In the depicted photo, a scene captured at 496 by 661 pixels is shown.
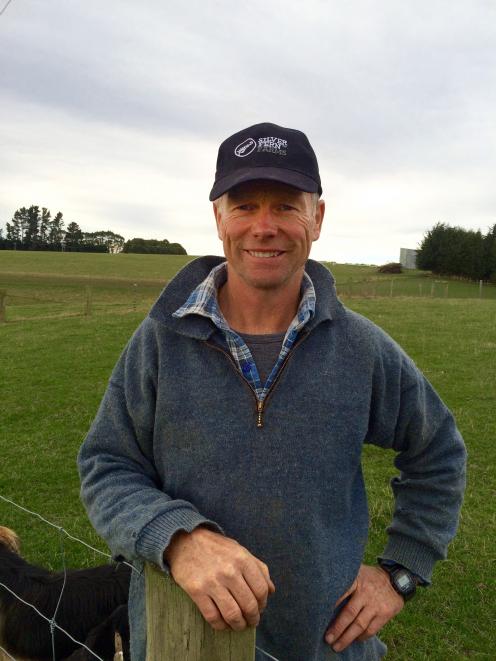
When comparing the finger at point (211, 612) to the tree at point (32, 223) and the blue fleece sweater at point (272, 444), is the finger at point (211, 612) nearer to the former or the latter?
the blue fleece sweater at point (272, 444)

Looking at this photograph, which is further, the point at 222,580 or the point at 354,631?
the point at 354,631

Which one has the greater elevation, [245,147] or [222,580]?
[245,147]

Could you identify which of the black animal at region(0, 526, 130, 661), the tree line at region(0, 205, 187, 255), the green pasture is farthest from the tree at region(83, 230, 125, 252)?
the black animal at region(0, 526, 130, 661)

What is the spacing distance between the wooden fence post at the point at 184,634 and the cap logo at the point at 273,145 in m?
1.24

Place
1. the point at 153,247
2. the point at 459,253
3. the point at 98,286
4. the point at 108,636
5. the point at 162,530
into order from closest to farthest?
the point at 162,530
the point at 108,636
the point at 98,286
the point at 459,253
the point at 153,247

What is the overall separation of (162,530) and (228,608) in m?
0.26

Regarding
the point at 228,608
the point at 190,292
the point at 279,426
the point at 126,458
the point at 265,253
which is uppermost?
the point at 265,253

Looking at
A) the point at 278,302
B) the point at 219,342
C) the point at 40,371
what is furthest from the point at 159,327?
the point at 40,371

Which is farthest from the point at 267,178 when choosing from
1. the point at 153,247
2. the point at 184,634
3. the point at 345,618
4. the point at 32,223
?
the point at 32,223

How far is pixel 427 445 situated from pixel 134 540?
3.46 ft

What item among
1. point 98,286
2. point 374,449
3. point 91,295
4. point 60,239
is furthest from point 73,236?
point 374,449

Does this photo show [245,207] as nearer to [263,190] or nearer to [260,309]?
[263,190]

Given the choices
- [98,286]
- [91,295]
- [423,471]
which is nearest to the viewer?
[423,471]

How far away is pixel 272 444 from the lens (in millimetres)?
1680
